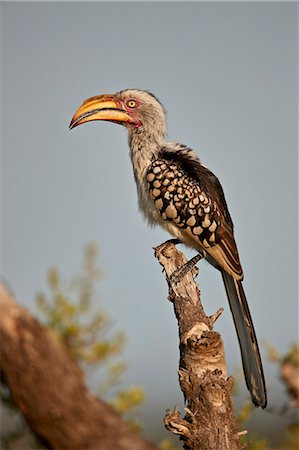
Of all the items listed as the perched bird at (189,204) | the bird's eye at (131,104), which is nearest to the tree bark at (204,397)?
the perched bird at (189,204)

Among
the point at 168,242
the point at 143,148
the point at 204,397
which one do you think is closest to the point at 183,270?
the point at 168,242

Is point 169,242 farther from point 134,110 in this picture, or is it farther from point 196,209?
point 134,110

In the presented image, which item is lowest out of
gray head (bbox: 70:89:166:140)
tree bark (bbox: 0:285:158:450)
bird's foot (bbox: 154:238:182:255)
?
tree bark (bbox: 0:285:158:450)

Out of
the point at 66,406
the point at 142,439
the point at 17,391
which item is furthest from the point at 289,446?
the point at 17,391

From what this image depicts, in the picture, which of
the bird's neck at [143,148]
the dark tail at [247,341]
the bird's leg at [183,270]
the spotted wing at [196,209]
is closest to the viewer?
the bird's leg at [183,270]

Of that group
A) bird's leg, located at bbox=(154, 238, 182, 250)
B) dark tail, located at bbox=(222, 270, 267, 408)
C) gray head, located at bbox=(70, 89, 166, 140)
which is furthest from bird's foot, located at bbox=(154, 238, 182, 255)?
gray head, located at bbox=(70, 89, 166, 140)

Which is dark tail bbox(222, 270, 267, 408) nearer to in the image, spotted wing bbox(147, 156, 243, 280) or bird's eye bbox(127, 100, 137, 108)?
spotted wing bbox(147, 156, 243, 280)

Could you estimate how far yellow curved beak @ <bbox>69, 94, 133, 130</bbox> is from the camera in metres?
5.62

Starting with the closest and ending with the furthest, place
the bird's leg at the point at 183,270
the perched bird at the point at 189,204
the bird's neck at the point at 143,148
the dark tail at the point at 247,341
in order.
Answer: the bird's leg at the point at 183,270, the dark tail at the point at 247,341, the perched bird at the point at 189,204, the bird's neck at the point at 143,148

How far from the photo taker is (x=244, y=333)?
4945 mm

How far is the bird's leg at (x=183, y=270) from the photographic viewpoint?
176 inches

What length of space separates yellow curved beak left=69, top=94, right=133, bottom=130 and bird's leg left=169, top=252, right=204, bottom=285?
1.44m

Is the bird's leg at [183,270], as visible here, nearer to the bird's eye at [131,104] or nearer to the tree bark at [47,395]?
the tree bark at [47,395]

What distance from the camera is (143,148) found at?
225 inches
